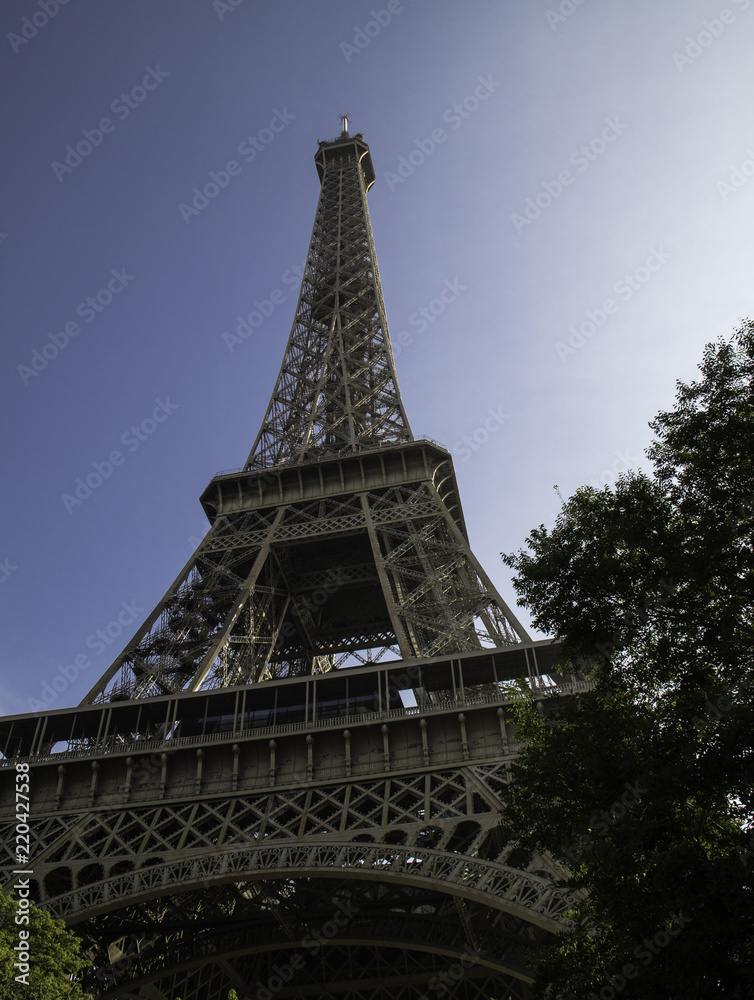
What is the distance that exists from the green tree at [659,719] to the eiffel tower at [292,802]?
112 inches

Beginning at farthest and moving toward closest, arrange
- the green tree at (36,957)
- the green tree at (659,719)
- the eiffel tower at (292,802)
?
1. the eiffel tower at (292,802)
2. the green tree at (36,957)
3. the green tree at (659,719)

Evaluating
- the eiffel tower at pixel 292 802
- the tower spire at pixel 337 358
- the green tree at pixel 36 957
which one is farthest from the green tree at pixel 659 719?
the tower spire at pixel 337 358

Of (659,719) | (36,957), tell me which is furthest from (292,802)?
(659,719)

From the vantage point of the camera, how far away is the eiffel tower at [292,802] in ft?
65.5

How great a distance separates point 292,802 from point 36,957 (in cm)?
724

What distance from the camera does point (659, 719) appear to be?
1191cm

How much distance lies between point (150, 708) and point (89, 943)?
6.65 metres

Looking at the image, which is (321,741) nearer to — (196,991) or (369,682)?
(369,682)

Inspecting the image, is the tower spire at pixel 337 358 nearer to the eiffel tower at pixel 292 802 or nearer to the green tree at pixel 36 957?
the eiffel tower at pixel 292 802

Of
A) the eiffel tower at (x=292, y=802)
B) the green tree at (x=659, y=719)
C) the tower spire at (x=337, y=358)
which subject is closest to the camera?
the green tree at (x=659, y=719)

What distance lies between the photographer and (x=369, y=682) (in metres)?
25.4

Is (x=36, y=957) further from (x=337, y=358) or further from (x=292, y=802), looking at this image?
(x=337, y=358)

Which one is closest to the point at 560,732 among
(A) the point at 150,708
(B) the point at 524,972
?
(B) the point at 524,972

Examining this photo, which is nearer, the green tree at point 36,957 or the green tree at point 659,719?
the green tree at point 659,719
